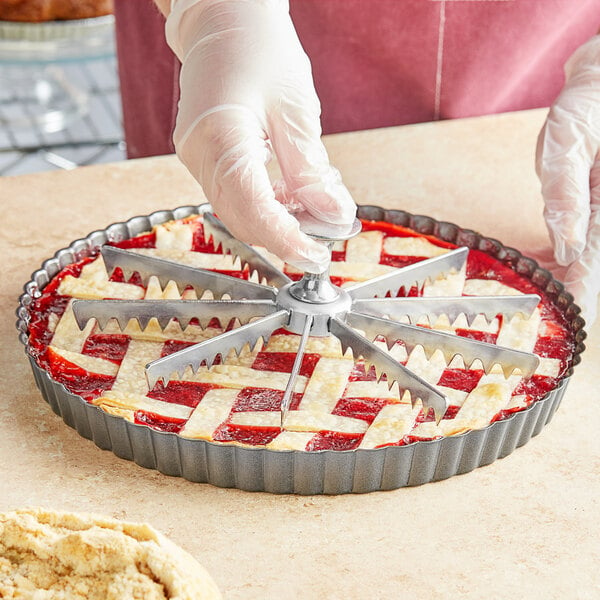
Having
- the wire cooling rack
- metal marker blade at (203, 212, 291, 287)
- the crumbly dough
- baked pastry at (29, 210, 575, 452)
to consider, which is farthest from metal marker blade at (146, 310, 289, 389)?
the wire cooling rack

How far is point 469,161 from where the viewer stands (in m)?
1.90

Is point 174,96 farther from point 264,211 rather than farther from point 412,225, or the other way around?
point 264,211

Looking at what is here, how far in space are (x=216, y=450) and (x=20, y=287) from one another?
1.99ft

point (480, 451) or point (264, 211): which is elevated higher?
point (264, 211)

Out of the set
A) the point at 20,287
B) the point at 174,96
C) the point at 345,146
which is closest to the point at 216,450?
the point at 20,287

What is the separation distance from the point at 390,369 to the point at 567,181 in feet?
1.85

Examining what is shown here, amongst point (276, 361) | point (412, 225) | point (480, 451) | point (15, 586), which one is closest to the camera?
point (15, 586)

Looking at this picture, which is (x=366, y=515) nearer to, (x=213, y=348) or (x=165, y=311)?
(x=213, y=348)

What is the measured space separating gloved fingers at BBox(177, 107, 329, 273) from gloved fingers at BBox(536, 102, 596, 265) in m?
0.49

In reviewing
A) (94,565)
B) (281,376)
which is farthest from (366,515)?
(94,565)

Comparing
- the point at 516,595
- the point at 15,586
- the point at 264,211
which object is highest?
the point at 264,211

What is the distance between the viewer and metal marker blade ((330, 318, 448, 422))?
105cm

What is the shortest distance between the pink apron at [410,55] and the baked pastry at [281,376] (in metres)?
0.67

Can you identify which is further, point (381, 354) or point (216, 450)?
point (381, 354)
